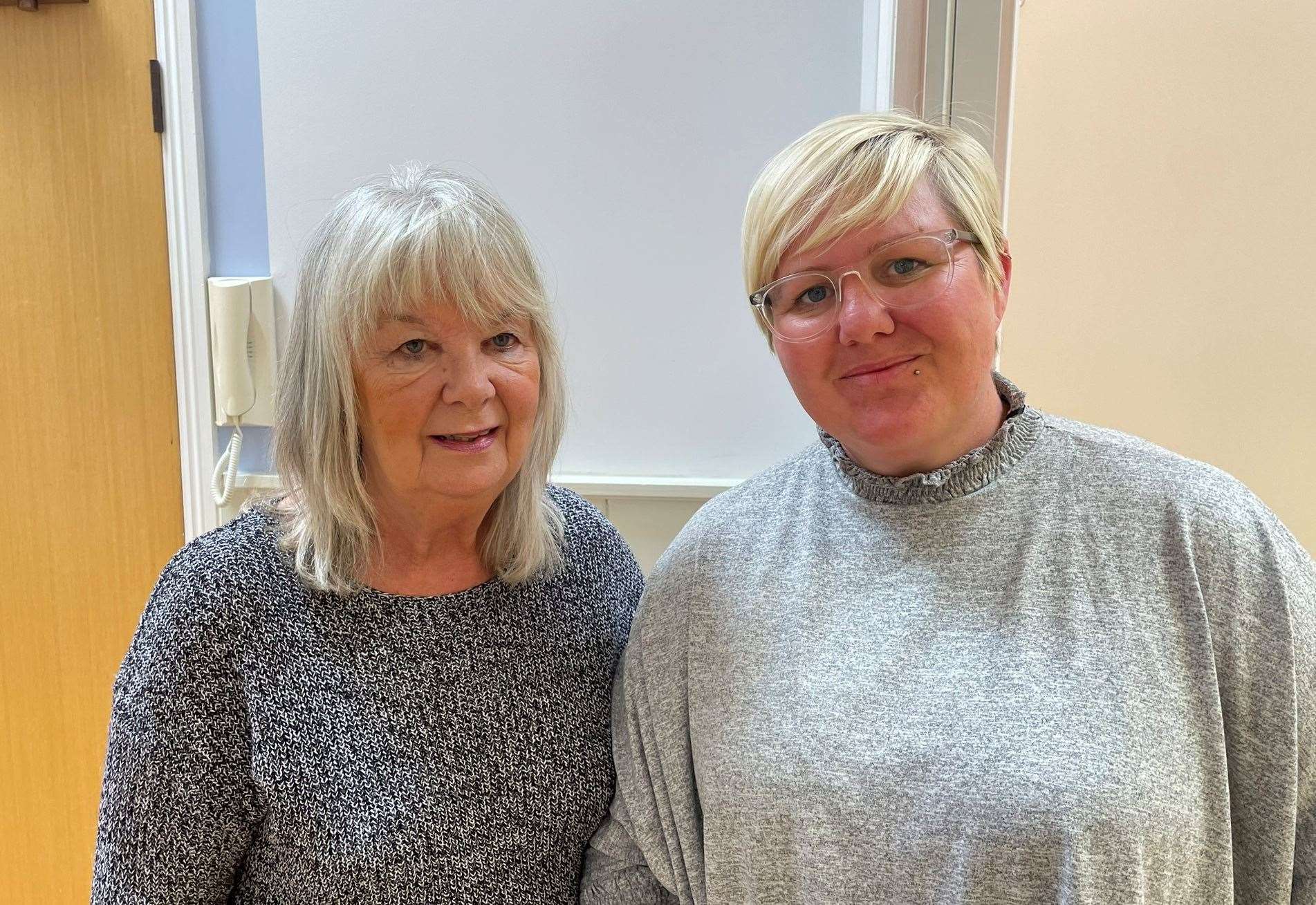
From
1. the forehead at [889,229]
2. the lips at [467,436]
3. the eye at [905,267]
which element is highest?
the forehead at [889,229]

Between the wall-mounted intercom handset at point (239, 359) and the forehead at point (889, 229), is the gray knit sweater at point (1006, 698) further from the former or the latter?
the wall-mounted intercom handset at point (239, 359)

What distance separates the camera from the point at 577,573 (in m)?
1.35

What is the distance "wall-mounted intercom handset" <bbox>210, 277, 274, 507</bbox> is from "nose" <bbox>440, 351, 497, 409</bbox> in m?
0.87

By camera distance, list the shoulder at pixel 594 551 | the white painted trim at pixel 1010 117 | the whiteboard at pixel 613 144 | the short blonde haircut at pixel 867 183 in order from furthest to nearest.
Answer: the whiteboard at pixel 613 144
the white painted trim at pixel 1010 117
the shoulder at pixel 594 551
the short blonde haircut at pixel 867 183

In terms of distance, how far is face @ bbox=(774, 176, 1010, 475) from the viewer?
3.51ft

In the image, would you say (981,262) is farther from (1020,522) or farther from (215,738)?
(215,738)

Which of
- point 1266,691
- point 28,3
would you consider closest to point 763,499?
point 1266,691

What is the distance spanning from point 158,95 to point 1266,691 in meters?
1.95

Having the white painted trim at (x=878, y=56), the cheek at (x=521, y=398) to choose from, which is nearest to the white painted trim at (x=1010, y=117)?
the white painted trim at (x=878, y=56)

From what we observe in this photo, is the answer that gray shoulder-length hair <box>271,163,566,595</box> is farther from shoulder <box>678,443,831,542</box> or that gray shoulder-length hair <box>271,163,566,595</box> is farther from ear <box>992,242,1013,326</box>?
ear <box>992,242,1013,326</box>

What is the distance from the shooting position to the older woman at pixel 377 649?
3.64 ft

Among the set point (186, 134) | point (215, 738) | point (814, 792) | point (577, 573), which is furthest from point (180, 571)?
point (186, 134)

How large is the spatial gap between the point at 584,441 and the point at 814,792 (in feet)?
3.16

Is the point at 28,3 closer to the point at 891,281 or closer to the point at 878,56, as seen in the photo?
the point at 878,56
